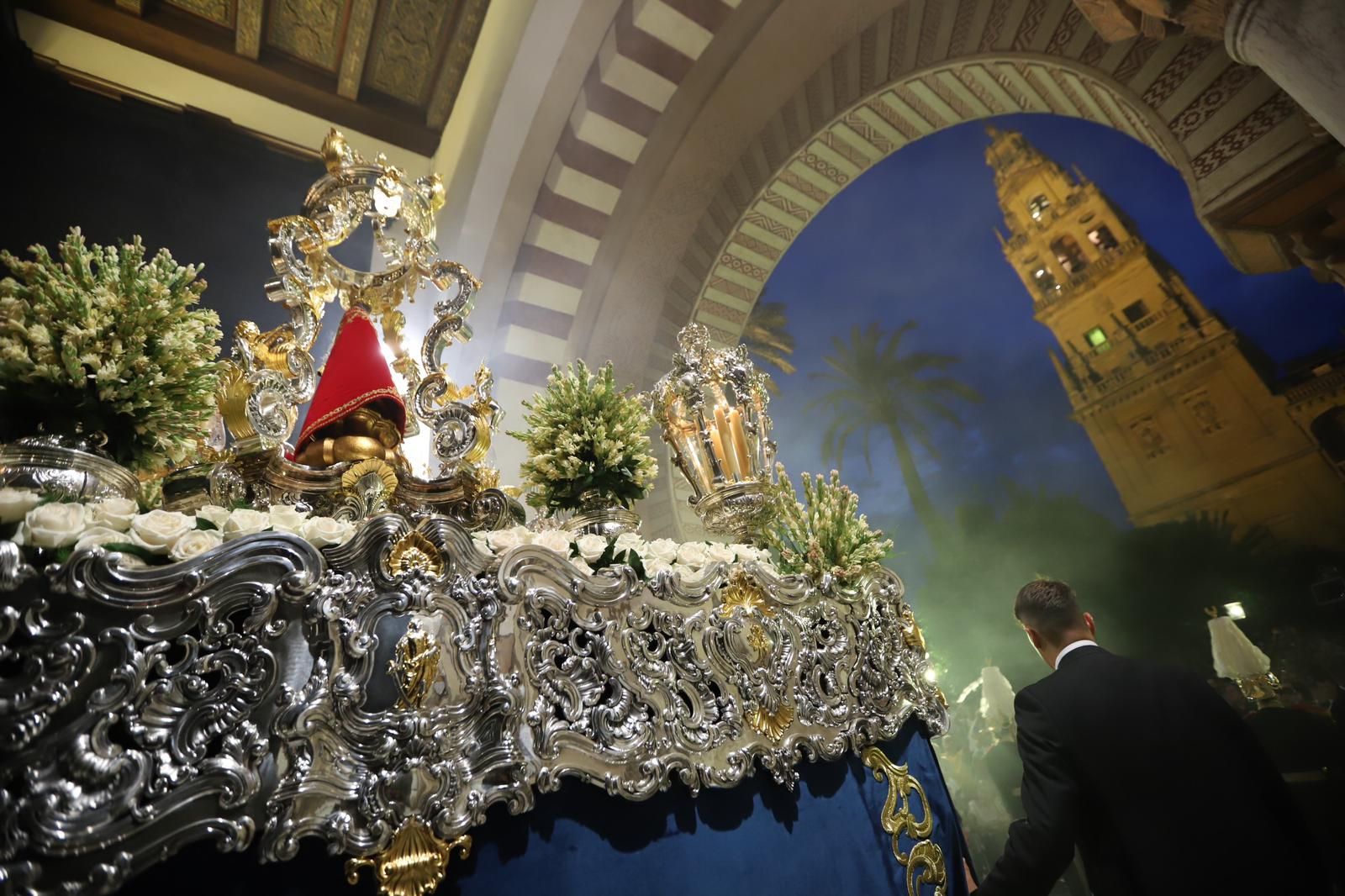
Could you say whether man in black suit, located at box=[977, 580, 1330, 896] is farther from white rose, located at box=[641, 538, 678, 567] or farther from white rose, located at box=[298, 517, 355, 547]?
white rose, located at box=[298, 517, 355, 547]

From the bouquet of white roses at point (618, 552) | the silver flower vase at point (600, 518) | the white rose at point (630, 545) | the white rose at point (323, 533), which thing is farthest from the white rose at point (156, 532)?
the silver flower vase at point (600, 518)

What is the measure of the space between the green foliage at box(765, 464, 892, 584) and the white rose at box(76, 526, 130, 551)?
1975 mm

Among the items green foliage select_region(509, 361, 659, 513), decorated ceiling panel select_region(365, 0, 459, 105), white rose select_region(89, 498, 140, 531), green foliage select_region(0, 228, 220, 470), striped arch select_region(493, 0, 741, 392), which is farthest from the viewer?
decorated ceiling panel select_region(365, 0, 459, 105)

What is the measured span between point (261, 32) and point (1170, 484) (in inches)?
346

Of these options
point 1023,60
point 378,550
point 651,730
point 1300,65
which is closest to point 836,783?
point 651,730

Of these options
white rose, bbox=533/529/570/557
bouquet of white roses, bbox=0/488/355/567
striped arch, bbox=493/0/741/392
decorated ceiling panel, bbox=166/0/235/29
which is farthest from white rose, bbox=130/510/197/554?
decorated ceiling panel, bbox=166/0/235/29

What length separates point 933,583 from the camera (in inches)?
267

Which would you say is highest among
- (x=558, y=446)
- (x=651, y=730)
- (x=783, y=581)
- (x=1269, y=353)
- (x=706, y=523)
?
(x=1269, y=353)

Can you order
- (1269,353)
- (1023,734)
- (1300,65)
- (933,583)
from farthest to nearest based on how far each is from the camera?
(933,583) < (1269,353) < (1300,65) < (1023,734)

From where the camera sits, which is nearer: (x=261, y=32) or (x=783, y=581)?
(x=783, y=581)

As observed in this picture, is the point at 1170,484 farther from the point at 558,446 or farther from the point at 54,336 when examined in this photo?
the point at 54,336

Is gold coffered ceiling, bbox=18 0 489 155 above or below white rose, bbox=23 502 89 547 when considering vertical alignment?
above

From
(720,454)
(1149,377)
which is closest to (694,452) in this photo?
(720,454)

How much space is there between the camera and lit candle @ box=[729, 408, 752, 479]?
293 centimetres
